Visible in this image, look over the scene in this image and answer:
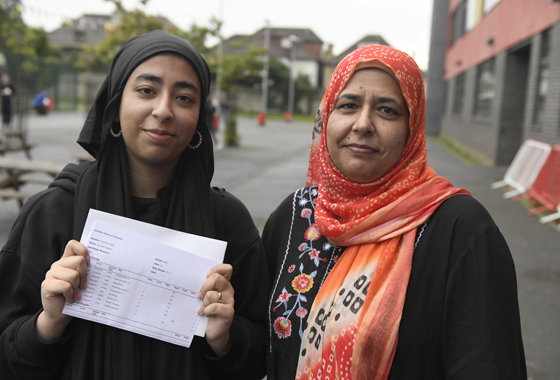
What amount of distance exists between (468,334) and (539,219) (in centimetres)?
741

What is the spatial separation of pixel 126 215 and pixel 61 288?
A: 0.33 metres

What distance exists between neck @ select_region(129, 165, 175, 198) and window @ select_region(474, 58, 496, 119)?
16.7m

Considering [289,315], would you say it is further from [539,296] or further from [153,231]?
[539,296]

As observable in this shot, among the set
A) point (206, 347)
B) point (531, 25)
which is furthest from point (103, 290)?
point (531, 25)

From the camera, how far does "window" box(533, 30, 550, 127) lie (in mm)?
11656

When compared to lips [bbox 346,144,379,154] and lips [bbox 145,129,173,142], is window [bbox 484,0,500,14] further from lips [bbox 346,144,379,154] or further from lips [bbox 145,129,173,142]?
lips [bbox 145,129,173,142]

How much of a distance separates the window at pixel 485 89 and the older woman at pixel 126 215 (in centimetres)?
1665

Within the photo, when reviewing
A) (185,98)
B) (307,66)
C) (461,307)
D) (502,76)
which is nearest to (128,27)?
(502,76)

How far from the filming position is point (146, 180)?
190 cm

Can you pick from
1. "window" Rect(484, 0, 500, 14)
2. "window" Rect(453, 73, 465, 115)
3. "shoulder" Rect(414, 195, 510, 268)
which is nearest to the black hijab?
"shoulder" Rect(414, 195, 510, 268)

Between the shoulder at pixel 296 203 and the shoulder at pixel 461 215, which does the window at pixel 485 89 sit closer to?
the shoulder at pixel 296 203

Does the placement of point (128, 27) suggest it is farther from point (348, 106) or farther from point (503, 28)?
point (348, 106)

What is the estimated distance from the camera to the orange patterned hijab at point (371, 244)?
1723 millimetres

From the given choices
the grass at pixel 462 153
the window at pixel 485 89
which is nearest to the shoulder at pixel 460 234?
the grass at pixel 462 153
